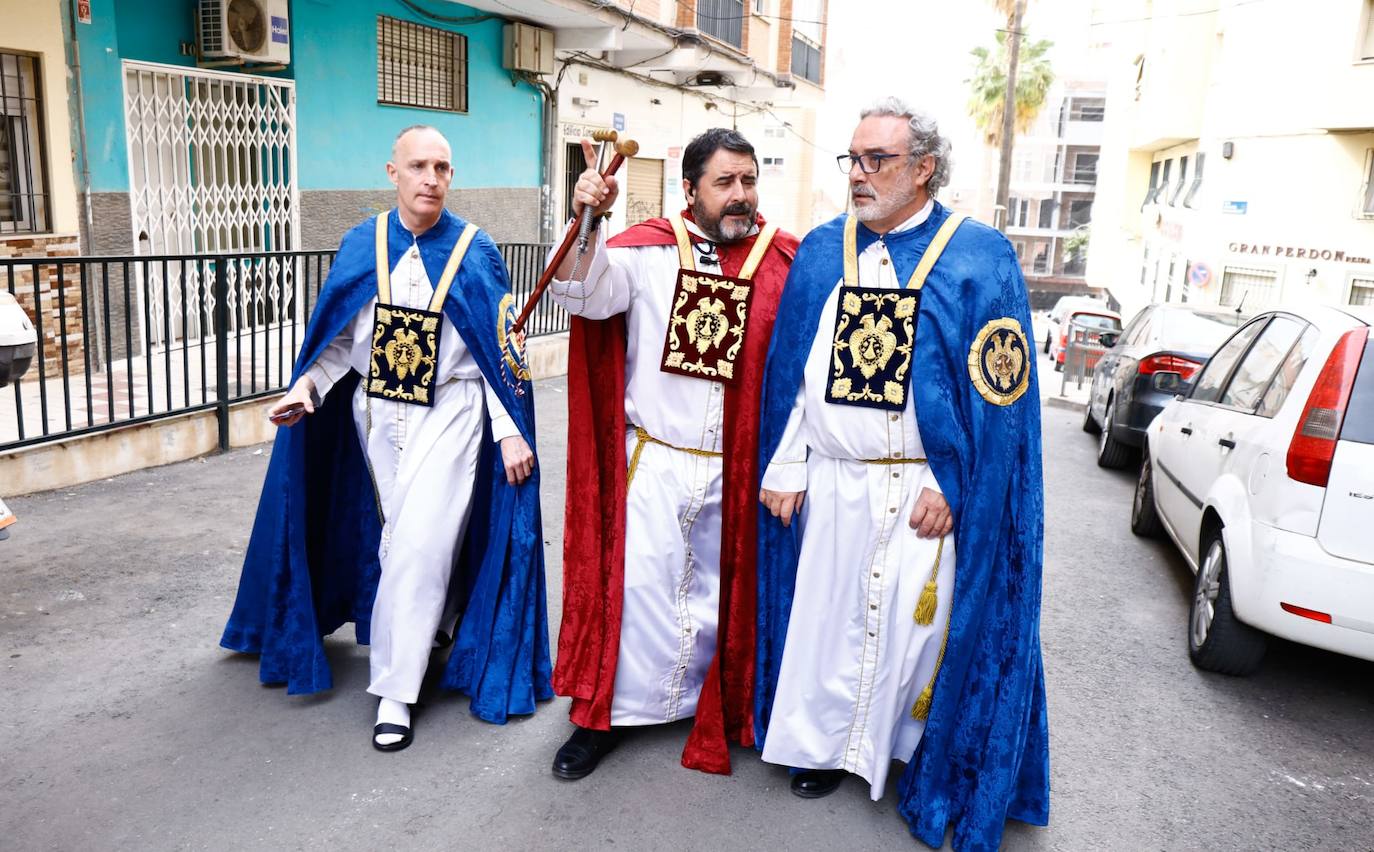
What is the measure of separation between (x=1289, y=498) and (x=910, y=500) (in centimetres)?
175

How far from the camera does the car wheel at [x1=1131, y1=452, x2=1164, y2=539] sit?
22.4ft

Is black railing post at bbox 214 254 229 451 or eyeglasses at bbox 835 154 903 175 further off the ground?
eyeglasses at bbox 835 154 903 175

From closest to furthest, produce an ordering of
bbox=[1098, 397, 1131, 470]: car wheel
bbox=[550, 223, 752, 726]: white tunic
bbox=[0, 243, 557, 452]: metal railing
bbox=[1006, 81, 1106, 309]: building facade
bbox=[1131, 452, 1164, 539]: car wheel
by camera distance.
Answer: bbox=[550, 223, 752, 726]: white tunic, bbox=[0, 243, 557, 452]: metal railing, bbox=[1131, 452, 1164, 539]: car wheel, bbox=[1098, 397, 1131, 470]: car wheel, bbox=[1006, 81, 1106, 309]: building facade

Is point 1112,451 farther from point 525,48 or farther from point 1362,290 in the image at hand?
point 1362,290

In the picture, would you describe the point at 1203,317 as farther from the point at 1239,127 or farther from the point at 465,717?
the point at 1239,127

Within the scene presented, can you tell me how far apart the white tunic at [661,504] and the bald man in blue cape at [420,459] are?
0.43 metres

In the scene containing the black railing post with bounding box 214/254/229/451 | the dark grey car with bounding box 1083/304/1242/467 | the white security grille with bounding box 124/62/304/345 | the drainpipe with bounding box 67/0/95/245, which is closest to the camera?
the black railing post with bounding box 214/254/229/451

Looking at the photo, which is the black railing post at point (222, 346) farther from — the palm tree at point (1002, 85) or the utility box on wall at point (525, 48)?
the palm tree at point (1002, 85)

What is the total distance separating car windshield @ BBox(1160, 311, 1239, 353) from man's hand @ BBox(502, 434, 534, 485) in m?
6.44

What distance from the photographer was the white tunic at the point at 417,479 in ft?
12.2

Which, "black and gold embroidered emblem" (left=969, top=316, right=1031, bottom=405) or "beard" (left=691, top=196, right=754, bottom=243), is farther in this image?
"beard" (left=691, top=196, right=754, bottom=243)

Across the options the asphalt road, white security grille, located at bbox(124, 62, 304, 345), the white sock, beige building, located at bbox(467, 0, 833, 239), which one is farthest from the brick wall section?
beige building, located at bbox(467, 0, 833, 239)

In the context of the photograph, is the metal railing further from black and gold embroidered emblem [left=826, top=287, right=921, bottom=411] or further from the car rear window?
the car rear window

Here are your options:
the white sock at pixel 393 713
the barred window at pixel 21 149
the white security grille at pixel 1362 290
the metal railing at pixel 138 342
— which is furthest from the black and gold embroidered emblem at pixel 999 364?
the white security grille at pixel 1362 290
